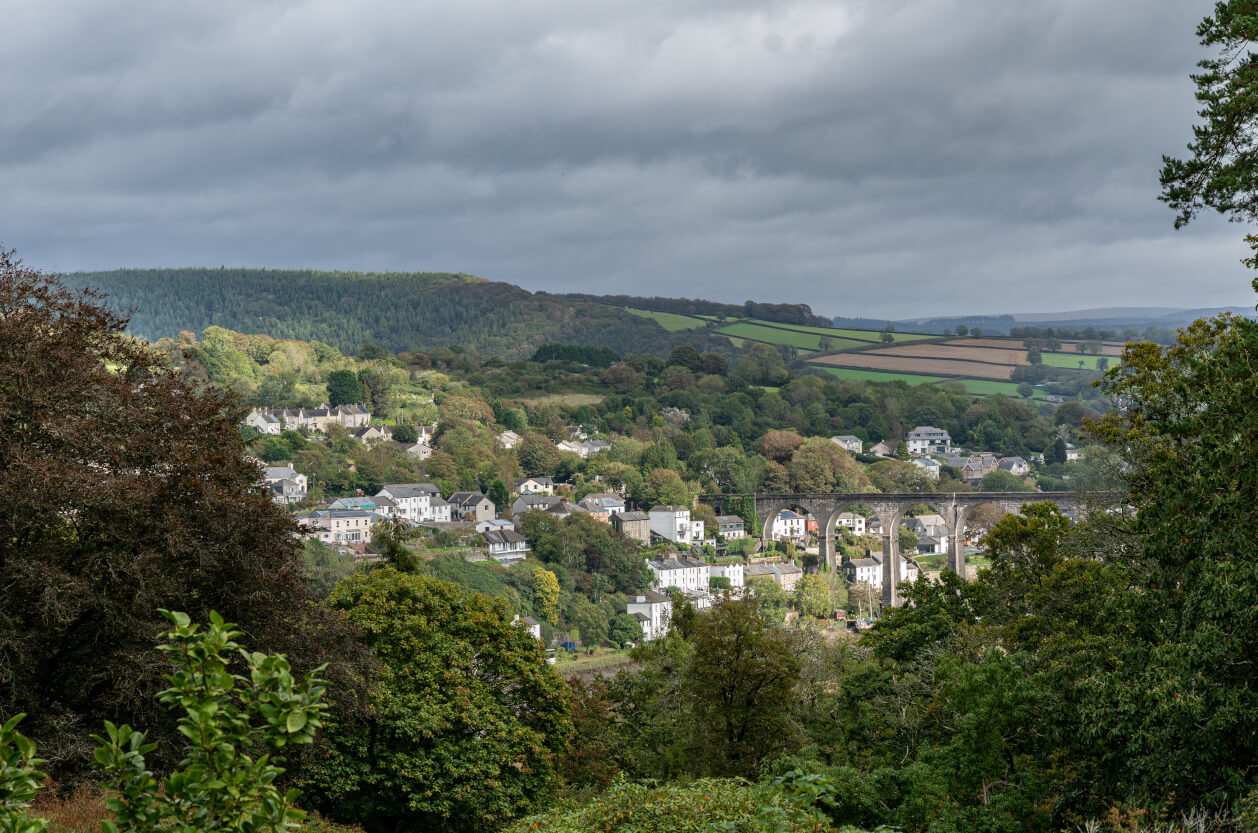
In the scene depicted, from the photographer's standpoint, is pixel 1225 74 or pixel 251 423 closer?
pixel 1225 74

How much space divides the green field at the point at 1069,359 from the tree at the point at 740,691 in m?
173

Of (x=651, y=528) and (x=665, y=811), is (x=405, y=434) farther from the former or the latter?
(x=665, y=811)

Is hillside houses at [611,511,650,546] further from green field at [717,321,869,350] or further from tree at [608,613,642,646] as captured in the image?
green field at [717,321,869,350]

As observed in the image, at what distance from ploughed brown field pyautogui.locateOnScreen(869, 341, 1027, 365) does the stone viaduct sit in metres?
78.3

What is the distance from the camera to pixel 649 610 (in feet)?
237

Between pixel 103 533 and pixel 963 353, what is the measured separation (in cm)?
17965

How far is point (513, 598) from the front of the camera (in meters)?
64.2

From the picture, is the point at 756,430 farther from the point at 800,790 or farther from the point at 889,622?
the point at 800,790

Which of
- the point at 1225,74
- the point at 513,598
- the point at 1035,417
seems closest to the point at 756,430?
the point at 1035,417

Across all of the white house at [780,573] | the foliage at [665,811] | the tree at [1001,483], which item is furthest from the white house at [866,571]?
the foliage at [665,811]

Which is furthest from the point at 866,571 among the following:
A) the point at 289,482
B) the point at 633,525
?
the point at 289,482

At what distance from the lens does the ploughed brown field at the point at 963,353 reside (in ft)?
575

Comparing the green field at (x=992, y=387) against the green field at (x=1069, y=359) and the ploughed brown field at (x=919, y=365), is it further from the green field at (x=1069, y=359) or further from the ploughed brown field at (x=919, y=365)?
the green field at (x=1069, y=359)

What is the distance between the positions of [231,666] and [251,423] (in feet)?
344
